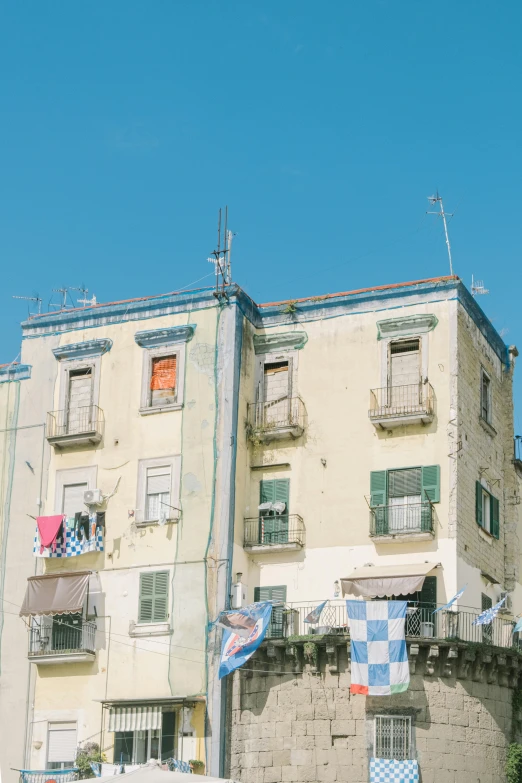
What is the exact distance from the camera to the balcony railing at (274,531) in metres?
42.7

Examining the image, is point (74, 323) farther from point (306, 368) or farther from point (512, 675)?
point (512, 675)

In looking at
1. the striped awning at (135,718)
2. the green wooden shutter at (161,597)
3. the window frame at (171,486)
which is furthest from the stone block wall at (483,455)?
the striped awning at (135,718)

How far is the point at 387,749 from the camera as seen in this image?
38.5 m

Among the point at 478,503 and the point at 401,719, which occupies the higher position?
the point at 478,503

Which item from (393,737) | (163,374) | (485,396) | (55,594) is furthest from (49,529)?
(485,396)

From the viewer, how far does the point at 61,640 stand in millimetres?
42812

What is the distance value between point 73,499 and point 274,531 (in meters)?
6.59

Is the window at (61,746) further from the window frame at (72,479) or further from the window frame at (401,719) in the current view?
the window frame at (401,719)

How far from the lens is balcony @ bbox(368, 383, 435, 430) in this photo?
41969 millimetres

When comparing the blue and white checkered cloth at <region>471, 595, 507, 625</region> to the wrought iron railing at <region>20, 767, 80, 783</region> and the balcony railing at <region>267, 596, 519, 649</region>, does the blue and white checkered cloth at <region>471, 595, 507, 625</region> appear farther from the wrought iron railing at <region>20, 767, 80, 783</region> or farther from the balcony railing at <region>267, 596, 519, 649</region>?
the wrought iron railing at <region>20, 767, 80, 783</region>

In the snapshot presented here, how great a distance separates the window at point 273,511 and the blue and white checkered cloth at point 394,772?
755 cm

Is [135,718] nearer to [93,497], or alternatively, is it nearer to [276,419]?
[93,497]

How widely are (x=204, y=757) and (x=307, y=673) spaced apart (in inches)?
147

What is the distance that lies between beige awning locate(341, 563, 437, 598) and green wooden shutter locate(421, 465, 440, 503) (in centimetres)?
203
